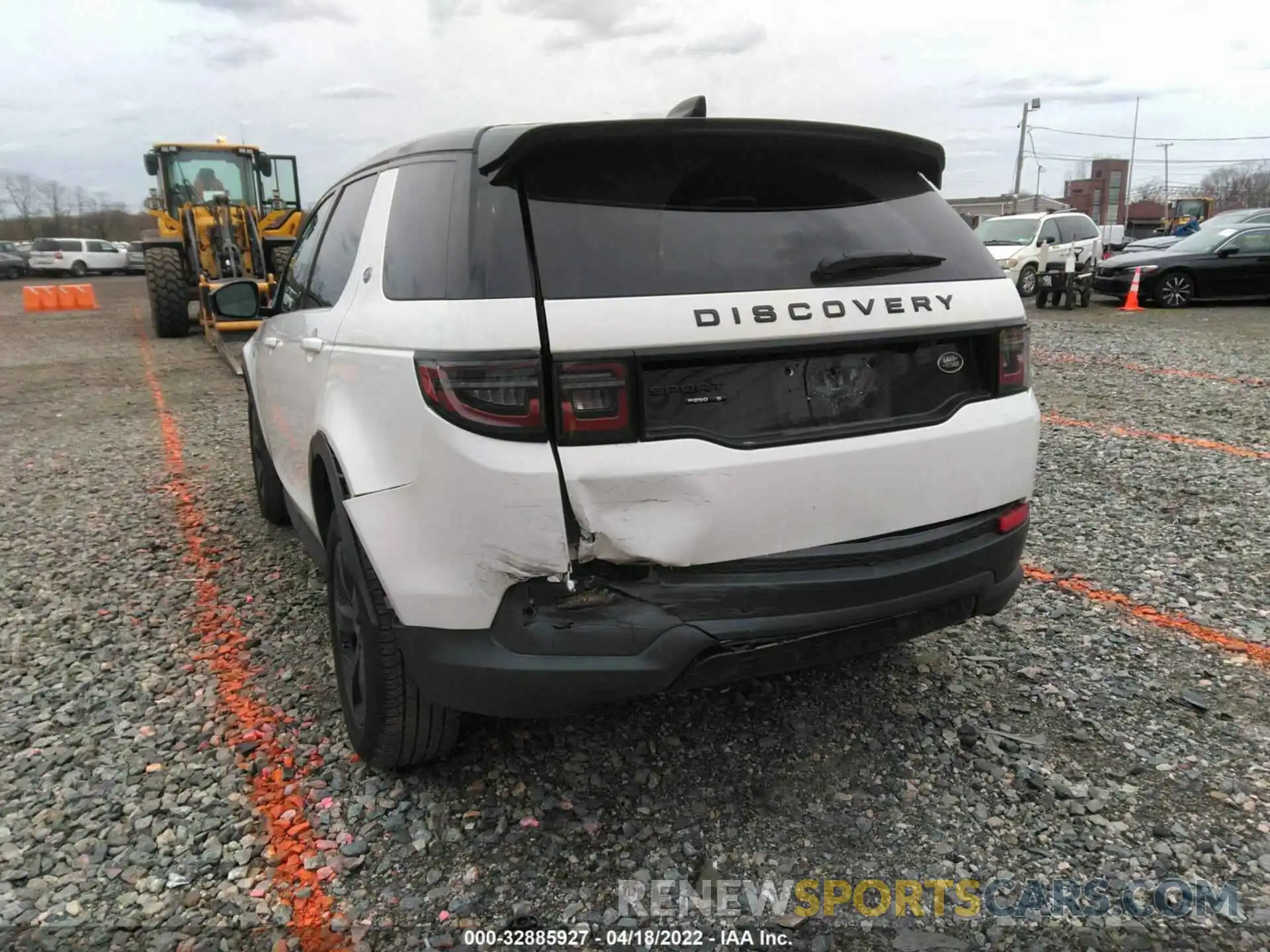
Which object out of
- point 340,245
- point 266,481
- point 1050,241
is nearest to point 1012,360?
point 340,245

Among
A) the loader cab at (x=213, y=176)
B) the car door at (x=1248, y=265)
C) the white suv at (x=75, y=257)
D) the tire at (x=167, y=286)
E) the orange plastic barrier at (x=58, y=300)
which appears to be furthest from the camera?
the white suv at (x=75, y=257)

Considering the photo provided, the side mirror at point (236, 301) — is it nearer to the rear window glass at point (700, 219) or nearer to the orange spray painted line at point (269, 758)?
the orange spray painted line at point (269, 758)

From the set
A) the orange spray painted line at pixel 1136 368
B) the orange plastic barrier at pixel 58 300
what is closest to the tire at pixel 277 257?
the orange spray painted line at pixel 1136 368

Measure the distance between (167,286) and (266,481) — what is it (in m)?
10.8

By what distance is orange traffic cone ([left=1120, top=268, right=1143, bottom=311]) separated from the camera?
1562cm

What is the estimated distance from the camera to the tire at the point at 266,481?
4.69 meters

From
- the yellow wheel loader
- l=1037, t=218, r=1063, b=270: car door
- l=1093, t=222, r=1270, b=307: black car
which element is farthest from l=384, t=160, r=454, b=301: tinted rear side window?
l=1037, t=218, r=1063, b=270: car door

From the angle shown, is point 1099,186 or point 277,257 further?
point 1099,186

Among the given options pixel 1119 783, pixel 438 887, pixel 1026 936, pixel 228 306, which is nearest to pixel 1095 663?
pixel 1119 783

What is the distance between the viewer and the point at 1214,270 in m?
15.5

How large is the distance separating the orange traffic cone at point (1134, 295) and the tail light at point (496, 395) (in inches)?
642

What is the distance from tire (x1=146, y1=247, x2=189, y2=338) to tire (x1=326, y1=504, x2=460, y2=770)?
13.1 m

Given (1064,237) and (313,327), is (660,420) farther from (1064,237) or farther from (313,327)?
(1064,237)

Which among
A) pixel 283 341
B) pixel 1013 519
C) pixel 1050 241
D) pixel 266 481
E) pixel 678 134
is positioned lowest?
pixel 266 481
